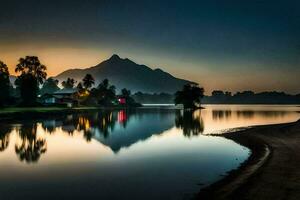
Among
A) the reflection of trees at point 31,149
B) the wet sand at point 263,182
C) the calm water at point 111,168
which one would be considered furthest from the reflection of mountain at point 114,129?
the wet sand at point 263,182

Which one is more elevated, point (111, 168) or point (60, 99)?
point (60, 99)

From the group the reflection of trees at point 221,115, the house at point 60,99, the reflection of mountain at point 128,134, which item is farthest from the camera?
the house at point 60,99

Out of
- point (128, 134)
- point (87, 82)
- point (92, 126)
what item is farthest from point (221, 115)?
point (87, 82)

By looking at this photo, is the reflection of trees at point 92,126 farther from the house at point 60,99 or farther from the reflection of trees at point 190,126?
the house at point 60,99

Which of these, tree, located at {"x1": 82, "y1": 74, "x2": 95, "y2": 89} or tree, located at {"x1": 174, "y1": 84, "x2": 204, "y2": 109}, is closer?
tree, located at {"x1": 174, "y1": 84, "x2": 204, "y2": 109}

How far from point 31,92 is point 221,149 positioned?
91.2 metres

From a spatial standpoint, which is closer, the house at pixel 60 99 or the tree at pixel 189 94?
the house at pixel 60 99

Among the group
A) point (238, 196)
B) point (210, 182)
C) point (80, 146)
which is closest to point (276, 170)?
point (210, 182)

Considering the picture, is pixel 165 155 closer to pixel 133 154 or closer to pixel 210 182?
pixel 133 154

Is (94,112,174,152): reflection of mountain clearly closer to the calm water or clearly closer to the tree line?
the calm water

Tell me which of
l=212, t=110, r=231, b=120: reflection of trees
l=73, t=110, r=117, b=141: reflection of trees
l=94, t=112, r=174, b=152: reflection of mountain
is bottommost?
l=94, t=112, r=174, b=152: reflection of mountain

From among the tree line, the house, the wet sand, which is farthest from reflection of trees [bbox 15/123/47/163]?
the house

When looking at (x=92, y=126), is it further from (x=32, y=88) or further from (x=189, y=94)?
(x=189, y=94)

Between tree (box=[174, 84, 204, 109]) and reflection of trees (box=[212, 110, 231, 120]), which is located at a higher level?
tree (box=[174, 84, 204, 109])
